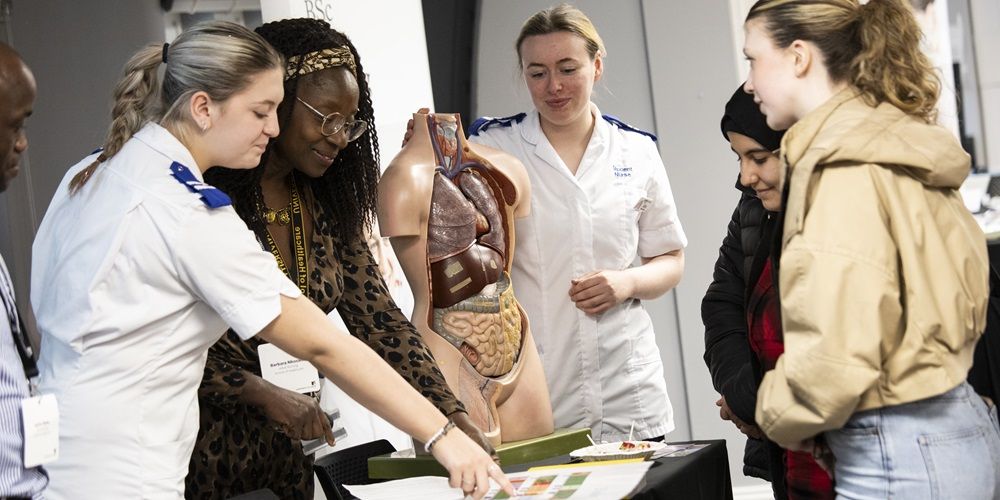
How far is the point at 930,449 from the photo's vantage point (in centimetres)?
164

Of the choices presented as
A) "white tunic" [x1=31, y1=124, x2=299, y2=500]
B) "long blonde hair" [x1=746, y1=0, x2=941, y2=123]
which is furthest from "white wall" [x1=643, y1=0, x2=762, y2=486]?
"white tunic" [x1=31, y1=124, x2=299, y2=500]

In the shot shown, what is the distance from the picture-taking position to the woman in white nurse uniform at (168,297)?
1.68 metres

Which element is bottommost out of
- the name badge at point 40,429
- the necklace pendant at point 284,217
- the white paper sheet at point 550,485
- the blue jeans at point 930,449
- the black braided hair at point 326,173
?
the white paper sheet at point 550,485

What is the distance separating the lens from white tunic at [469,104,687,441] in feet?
10.3

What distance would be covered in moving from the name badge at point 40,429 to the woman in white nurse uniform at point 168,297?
0.14 metres

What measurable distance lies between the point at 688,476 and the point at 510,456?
0.46m

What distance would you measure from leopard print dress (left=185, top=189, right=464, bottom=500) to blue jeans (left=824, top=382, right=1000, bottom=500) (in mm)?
948

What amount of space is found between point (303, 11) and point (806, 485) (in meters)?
2.08

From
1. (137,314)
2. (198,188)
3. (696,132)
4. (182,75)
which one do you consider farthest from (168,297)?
(696,132)

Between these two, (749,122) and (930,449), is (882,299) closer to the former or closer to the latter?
(930,449)

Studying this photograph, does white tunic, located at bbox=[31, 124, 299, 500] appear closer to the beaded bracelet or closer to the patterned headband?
the beaded bracelet

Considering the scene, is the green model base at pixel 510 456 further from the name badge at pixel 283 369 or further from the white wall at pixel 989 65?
the white wall at pixel 989 65

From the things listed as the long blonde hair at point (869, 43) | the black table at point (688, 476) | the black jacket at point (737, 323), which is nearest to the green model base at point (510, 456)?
the black table at point (688, 476)

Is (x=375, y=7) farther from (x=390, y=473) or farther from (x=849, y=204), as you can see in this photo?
(x=849, y=204)
